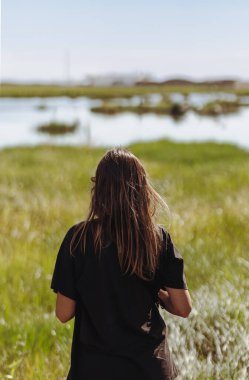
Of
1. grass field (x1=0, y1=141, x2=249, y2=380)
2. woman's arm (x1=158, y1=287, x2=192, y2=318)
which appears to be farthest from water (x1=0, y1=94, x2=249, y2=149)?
woman's arm (x1=158, y1=287, x2=192, y2=318)

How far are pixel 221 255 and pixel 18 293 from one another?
227cm

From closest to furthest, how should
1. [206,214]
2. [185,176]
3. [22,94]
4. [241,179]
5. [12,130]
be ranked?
[206,214]
[241,179]
[185,176]
[12,130]
[22,94]

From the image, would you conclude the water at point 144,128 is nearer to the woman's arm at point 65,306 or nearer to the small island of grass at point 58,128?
the small island of grass at point 58,128

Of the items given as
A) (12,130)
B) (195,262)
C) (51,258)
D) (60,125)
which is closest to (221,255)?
(195,262)

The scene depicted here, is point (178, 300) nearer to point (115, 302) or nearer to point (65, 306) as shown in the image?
point (115, 302)

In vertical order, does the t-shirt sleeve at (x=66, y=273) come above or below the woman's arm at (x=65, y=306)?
above

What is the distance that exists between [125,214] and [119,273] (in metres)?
0.26

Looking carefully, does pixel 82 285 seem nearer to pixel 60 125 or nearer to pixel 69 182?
pixel 69 182

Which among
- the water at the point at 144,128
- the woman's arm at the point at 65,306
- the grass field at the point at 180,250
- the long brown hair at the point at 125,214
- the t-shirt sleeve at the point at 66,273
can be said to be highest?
the long brown hair at the point at 125,214

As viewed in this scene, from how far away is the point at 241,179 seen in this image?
14.9m

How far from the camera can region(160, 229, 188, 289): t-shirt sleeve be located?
3076 millimetres

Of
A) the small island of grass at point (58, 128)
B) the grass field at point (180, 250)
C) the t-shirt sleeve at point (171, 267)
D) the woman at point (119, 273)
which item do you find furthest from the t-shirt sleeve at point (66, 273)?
the small island of grass at point (58, 128)

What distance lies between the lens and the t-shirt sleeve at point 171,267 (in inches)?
121

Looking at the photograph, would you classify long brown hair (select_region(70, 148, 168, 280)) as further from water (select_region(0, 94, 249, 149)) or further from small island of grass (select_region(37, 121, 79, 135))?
small island of grass (select_region(37, 121, 79, 135))
